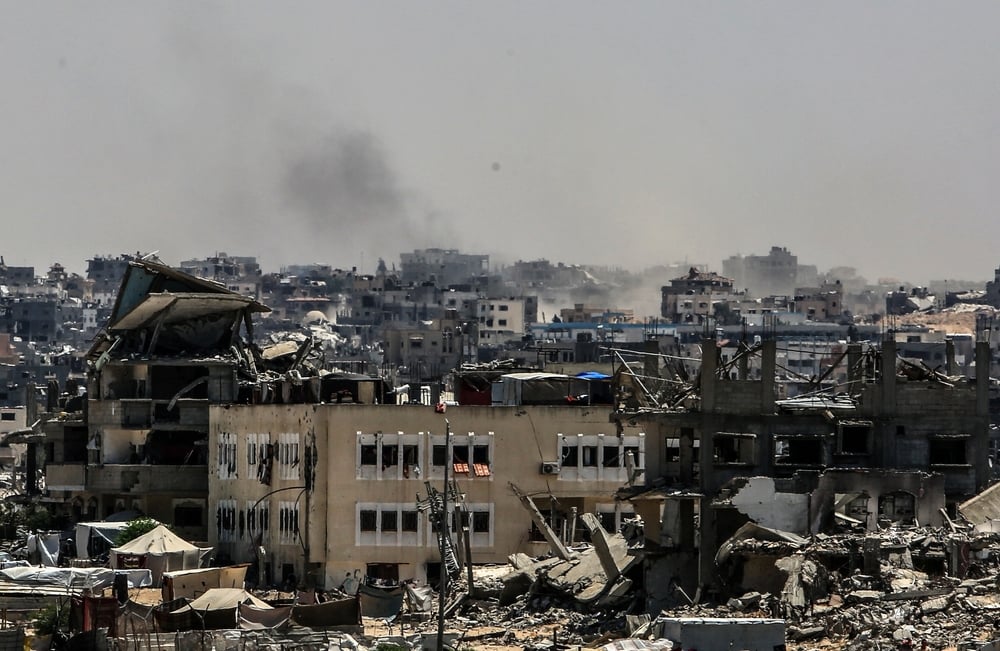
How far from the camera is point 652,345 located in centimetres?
6562

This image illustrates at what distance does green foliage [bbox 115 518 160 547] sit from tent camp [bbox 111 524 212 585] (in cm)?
378

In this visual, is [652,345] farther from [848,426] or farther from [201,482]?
[201,482]

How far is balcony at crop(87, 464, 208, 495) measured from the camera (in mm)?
79125

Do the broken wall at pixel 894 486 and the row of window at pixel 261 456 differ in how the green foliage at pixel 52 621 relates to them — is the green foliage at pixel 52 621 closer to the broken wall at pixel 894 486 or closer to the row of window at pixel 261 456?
the row of window at pixel 261 456

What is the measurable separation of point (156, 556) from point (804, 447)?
56.5 feet

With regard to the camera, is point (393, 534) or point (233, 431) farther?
point (233, 431)

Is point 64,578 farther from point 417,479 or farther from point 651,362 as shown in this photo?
point 651,362

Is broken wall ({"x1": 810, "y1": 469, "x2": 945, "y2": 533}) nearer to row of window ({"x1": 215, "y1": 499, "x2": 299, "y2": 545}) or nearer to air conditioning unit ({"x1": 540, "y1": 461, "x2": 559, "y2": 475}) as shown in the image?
air conditioning unit ({"x1": 540, "y1": 461, "x2": 559, "y2": 475})

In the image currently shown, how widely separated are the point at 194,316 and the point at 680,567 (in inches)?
1265

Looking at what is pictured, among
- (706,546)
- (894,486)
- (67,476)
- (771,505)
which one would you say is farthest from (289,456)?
(894,486)

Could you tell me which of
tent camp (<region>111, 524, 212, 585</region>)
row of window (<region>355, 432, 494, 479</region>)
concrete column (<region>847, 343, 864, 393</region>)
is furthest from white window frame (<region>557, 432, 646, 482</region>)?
tent camp (<region>111, 524, 212, 585</region>)

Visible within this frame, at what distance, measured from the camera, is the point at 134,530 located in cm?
7094

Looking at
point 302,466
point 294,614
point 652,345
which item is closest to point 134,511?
point 302,466

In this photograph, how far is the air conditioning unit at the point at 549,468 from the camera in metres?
66.2
